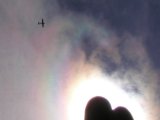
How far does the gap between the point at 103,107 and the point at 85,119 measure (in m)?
2.22

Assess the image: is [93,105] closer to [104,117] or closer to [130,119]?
[104,117]

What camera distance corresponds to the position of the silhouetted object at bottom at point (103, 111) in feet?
88.9

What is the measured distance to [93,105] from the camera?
91.7 feet

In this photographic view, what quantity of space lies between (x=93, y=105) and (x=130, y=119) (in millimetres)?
3483

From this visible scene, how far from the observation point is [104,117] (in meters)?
27.3

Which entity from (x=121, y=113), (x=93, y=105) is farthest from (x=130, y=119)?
(x=93, y=105)

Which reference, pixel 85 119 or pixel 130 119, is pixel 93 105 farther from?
pixel 130 119

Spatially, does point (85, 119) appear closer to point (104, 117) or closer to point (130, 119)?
point (104, 117)

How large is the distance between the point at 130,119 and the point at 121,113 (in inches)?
36.6

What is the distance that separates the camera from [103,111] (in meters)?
27.5

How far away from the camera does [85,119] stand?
93.9 ft

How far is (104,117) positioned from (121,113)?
5.03 ft

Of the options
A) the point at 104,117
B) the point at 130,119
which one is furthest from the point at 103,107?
the point at 130,119

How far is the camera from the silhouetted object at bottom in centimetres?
2711
